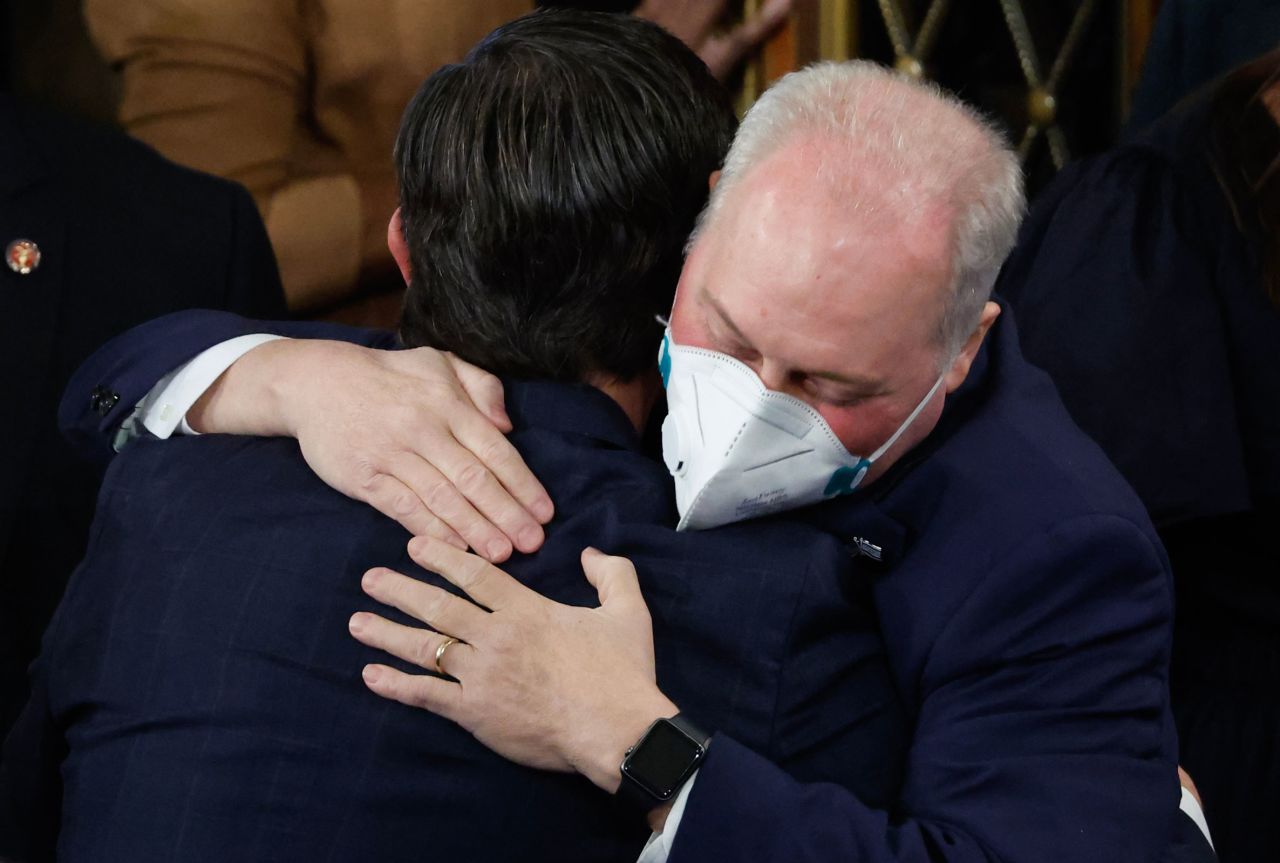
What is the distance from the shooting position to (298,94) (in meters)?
1.83

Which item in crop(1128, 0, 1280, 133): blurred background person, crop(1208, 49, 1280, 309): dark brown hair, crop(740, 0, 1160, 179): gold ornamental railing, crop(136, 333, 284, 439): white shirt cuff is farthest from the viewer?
crop(740, 0, 1160, 179): gold ornamental railing

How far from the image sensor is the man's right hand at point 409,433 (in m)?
1.16

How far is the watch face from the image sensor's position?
3.50 ft

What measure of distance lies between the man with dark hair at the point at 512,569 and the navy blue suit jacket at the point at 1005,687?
2.1 inches

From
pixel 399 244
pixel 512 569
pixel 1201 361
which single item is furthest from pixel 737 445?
pixel 1201 361

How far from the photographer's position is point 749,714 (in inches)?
44.4

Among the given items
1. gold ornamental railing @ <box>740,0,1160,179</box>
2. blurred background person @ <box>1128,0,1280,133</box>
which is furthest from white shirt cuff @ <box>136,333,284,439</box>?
blurred background person @ <box>1128,0,1280,133</box>

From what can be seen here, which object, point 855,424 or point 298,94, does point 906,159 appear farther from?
point 298,94

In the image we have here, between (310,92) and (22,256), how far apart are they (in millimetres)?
402

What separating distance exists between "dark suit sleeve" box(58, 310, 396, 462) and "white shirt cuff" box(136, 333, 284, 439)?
0.01 metres

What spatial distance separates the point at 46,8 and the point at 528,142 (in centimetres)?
87

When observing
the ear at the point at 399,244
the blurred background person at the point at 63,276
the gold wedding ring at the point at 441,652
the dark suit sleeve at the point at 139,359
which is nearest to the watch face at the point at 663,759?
the gold wedding ring at the point at 441,652

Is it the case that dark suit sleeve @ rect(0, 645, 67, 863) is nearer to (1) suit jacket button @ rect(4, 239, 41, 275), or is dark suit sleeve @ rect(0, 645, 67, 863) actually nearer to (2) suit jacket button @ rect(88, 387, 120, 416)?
(2) suit jacket button @ rect(88, 387, 120, 416)

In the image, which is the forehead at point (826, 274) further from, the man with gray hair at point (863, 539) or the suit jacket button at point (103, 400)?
the suit jacket button at point (103, 400)
